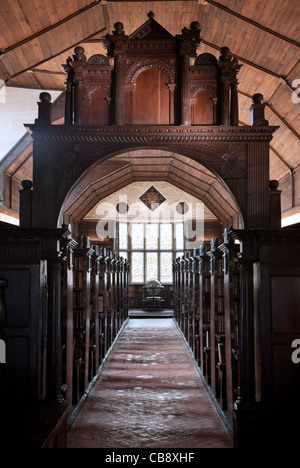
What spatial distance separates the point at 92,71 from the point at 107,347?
6546 millimetres

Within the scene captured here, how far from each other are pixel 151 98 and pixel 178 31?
518 cm

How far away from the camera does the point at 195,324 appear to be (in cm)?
941

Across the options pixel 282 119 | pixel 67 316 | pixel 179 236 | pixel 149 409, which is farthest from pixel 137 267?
pixel 67 316

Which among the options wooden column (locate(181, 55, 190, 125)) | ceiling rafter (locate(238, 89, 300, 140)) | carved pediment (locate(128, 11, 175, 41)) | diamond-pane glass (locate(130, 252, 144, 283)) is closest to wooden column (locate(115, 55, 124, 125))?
carved pediment (locate(128, 11, 175, 41))

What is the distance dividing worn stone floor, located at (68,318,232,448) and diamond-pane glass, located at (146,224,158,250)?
12.1 metres

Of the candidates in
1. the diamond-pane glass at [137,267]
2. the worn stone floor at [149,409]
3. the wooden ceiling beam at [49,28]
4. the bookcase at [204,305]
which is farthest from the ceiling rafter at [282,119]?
the diamond-pane glass at [137,267]

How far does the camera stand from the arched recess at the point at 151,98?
5.29m

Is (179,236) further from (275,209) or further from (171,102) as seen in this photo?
(275,209)

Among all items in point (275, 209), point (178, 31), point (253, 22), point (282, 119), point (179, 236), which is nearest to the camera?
point (275, 209)

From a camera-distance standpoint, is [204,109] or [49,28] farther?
[49,28]

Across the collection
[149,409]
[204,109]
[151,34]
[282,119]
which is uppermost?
[282,119]

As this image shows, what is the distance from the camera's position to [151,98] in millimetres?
5320

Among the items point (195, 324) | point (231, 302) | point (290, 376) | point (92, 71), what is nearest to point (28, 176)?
point (195, 324)

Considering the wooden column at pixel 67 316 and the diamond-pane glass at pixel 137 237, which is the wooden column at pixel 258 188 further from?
the diamond-pane glass at pixel 137 237
